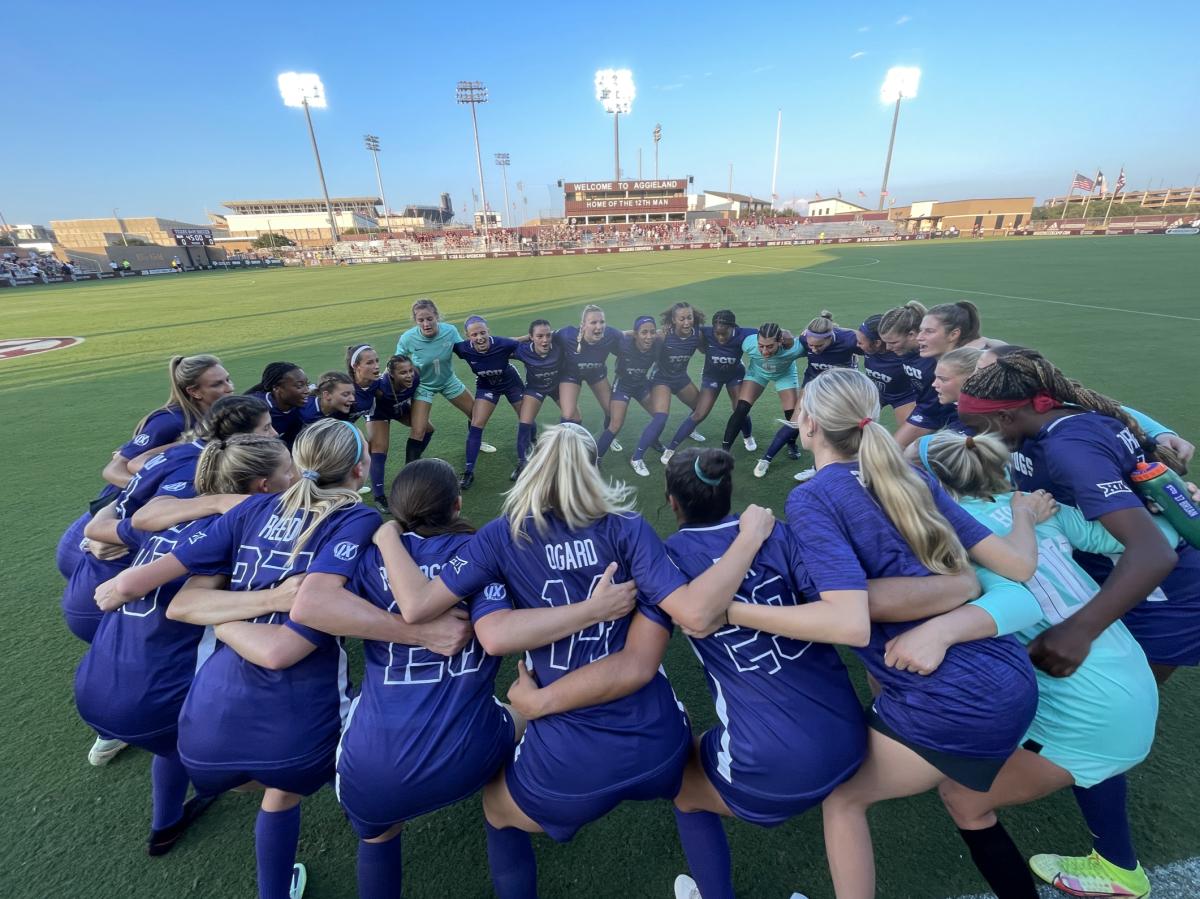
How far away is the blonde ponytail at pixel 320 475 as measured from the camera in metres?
2.18

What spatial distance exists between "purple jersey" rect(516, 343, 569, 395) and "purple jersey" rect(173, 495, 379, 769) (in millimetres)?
4432

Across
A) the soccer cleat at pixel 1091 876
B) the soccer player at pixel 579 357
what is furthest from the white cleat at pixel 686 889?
the soccer player at pixel 579 357

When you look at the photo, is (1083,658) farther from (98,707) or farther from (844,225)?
(844,225)

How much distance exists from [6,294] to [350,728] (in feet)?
151

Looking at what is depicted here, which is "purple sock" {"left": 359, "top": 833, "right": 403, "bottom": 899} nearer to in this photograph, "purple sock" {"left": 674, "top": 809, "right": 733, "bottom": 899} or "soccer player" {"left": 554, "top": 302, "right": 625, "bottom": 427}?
"purple sock" {"left": 674, "top": 809, "right": 733, "bottom": 899}

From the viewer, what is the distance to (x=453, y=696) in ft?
6.56

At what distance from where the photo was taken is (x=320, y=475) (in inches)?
94.1

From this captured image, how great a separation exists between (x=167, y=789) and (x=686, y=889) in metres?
2.34

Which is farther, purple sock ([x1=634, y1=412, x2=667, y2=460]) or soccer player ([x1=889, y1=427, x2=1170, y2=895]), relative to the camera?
purple sock ([x1=634, y1=412, x2=667, y2=460])

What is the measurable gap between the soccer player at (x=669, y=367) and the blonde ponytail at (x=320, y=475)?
4.16 metres

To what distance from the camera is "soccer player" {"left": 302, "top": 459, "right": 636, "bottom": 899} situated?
73.9 inches

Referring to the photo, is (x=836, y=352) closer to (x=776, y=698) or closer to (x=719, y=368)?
(x=719, y=368)

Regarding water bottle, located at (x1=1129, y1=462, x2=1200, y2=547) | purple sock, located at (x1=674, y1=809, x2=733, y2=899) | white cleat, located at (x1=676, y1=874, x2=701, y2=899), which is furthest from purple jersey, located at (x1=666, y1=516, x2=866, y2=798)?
water bottle, located at (x1=1129, y1=462, x2=1200, y2=547)

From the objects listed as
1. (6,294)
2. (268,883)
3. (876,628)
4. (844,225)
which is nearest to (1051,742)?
(876,628)
